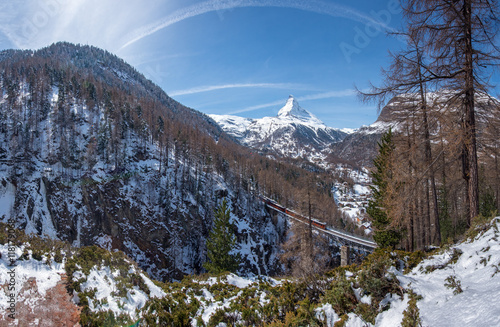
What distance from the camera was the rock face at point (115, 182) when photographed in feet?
122

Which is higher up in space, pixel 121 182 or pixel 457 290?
pixel 121 182

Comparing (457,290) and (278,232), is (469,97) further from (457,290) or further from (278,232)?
(278,232)

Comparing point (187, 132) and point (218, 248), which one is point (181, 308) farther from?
point (187, 132)

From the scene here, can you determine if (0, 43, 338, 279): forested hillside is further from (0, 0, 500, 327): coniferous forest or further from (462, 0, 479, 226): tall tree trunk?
(462, 0, 479, 226): tall tree trunk

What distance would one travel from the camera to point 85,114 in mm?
64688

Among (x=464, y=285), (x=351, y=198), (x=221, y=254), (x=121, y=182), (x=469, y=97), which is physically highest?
(x=469, y=97)

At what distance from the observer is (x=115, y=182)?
4503 cm

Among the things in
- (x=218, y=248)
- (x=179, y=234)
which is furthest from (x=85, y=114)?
(x=218, y=248)

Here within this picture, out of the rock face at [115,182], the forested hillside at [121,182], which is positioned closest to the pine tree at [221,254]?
the forested hillside at [121,182]

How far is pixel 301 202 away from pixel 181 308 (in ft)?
45.1

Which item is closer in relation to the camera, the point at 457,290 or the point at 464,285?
the point at 457,290

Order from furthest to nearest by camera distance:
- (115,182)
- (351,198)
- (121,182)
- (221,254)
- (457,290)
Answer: (351,198) < (121,182) < (115,182) < (221,254) < (457,290)

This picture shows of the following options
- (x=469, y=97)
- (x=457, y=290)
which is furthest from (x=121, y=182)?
(x=457, y=290)

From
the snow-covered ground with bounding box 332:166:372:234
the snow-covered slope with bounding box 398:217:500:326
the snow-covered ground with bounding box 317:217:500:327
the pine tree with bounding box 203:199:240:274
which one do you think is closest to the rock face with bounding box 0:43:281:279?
the pine tree with bounding box 203:199:240:274
